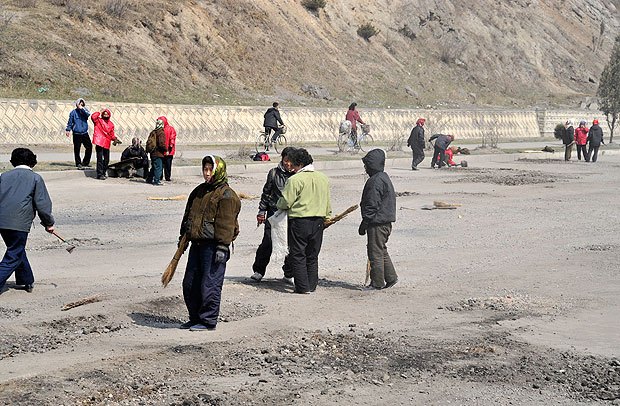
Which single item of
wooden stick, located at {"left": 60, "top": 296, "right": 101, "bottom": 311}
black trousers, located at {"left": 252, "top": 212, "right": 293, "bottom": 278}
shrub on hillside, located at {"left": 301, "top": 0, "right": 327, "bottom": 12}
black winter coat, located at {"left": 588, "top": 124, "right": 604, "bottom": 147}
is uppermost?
shrub on hillside, located at {"left": 301, "top": 0, "right": 327, "bottom": 12}

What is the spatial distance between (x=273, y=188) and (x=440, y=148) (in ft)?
65.6

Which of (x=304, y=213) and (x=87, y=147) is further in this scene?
(x=87, y=147)

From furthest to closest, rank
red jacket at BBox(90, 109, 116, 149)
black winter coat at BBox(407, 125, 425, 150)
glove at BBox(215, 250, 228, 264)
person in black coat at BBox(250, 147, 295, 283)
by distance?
1. black winter coat at BBox(407, 125, 425, 150)
2. red jacket at BBox(90, 109, 116, 149)
3. person in black coat at BBox(250, 147, 295, 283)
4. glove at BBox(215, 250, 228, 264)

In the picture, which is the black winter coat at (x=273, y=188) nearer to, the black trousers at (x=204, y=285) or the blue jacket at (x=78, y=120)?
the black trousers at (x=204, y=285)

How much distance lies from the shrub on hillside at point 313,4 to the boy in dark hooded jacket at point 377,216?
45342 mm

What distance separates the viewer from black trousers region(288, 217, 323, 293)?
11.3 meters

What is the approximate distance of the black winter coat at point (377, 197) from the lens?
11.9 metres

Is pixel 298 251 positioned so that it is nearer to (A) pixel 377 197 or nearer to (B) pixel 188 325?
(A) pixel 377 197

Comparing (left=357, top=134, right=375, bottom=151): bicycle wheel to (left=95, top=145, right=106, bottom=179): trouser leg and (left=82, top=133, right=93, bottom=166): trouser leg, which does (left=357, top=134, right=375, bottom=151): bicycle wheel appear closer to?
(left=82, top=133, right=93, bottom=166): trouser leg

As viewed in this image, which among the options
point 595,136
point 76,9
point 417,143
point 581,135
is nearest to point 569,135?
point 581,135

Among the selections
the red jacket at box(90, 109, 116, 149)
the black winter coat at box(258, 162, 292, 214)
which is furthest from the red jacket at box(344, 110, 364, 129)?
the black winter coat at box(258, 162, 292, 214)

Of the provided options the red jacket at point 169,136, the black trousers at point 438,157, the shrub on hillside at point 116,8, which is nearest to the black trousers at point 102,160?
the red jacket at point 169,136

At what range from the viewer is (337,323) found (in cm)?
990

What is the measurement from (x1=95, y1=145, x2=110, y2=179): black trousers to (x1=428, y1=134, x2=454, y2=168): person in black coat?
11031mm
